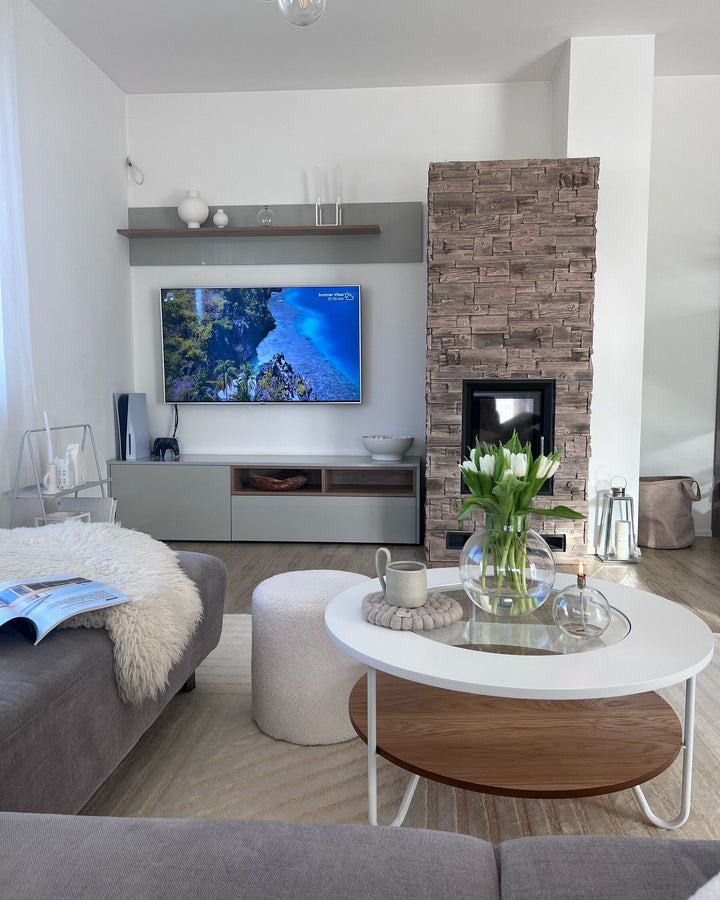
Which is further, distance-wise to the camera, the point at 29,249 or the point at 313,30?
the point at 313,30

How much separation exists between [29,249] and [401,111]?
95.5 inches

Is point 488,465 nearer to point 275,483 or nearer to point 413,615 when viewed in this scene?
point 413,615

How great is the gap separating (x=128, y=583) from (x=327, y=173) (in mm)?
3452

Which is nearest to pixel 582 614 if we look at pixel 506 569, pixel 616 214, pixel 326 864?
pixel 506 569

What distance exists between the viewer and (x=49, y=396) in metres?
3.67

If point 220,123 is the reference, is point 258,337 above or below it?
below

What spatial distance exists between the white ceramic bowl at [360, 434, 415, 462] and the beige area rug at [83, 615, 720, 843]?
244 cm

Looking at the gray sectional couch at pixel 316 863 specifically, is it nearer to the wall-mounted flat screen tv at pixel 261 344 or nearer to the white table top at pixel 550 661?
the white table top at pixel 550 661

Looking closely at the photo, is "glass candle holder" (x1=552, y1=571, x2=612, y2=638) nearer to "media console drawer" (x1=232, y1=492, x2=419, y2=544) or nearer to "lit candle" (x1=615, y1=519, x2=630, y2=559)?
"lit candle" (x1=615, y1=519, x2=630, y2=559)

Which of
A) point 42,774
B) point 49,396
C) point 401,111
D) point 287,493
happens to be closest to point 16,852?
point 42,774

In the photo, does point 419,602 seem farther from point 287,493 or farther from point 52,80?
point 52,80

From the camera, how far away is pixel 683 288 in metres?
4.47

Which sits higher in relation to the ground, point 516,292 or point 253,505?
point 516,292

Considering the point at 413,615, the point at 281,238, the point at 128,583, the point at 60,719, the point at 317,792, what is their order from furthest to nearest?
1. the point at 281,238
2. the point at 128,583
3. the point at 317,792
4. the point at 413,615
5. the point at 60,719
